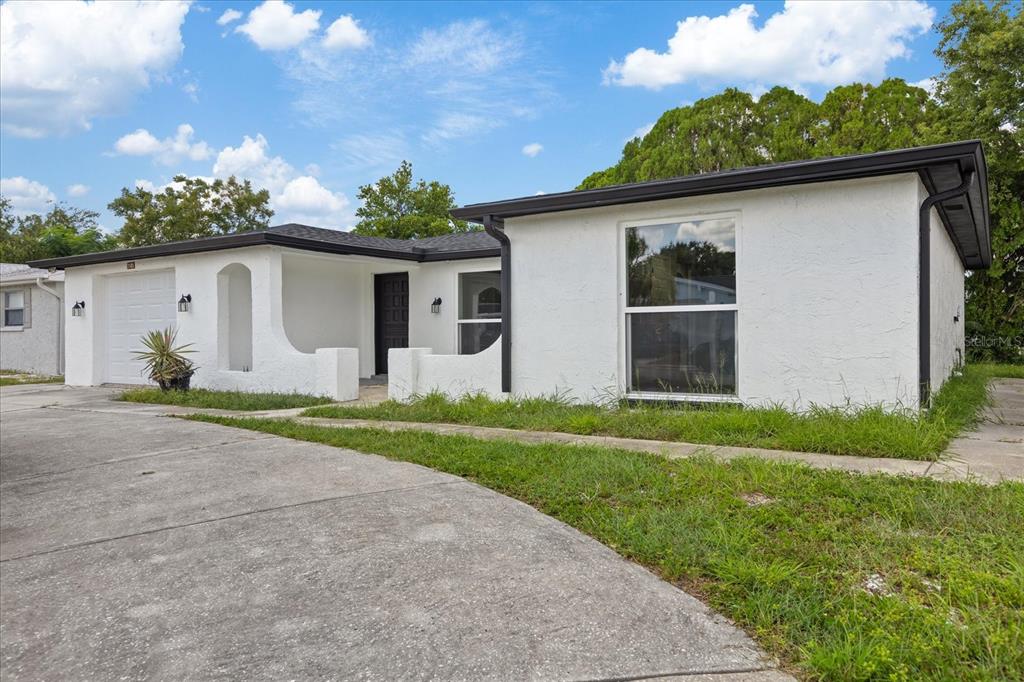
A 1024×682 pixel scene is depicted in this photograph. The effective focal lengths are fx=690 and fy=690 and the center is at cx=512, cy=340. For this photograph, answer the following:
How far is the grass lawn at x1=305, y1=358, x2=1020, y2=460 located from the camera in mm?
5664

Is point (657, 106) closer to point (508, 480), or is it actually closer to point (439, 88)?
point (439, 88)

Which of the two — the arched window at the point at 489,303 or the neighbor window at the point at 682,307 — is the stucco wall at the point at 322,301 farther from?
the neighbor window at the point at 682,307

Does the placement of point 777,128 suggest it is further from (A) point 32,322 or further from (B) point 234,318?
(A) point 32,322

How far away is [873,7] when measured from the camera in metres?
16.9

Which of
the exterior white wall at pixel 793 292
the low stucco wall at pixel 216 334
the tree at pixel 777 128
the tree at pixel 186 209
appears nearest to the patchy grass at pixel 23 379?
the low stucco wall at pixel 216 334

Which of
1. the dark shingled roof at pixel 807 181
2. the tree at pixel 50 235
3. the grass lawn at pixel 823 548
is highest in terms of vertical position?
the tree at pixel 50 235

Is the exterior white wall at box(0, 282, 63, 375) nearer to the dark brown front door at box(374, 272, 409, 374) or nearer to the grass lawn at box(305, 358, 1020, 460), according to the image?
the dark brown front door at box(374, 272, 409, 374)

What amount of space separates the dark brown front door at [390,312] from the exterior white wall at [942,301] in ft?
30.9

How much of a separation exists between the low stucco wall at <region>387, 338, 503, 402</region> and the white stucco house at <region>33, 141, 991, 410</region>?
0.02 m

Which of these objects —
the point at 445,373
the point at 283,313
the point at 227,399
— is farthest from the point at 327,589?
the point at 283,313

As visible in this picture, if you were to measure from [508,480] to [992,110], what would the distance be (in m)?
18.3

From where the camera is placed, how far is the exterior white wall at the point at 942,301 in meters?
7.94

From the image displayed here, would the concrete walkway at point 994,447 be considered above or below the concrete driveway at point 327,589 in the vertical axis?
Result: above

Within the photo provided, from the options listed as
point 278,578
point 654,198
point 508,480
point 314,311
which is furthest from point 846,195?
point 314,311
